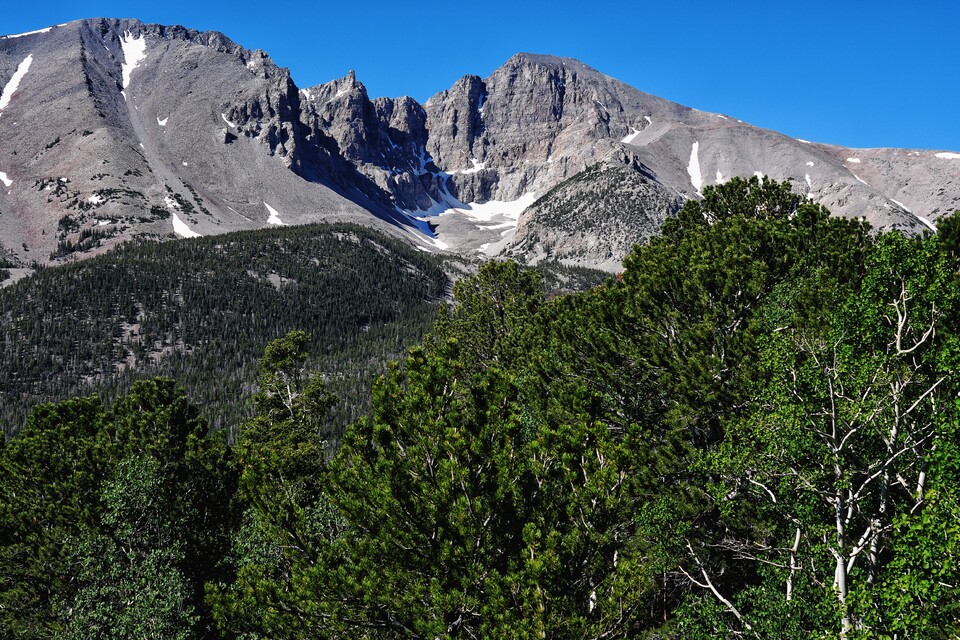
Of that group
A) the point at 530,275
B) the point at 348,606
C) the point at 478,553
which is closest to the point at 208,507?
the point at 348,606

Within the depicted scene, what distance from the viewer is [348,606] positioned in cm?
949

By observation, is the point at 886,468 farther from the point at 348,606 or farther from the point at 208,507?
the point at 208,507

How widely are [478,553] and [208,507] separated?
13.1m

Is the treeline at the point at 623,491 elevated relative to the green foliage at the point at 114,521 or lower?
elevated

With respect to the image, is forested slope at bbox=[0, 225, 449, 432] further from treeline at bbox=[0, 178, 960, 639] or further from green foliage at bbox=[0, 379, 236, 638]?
treeline at bbox=[0, 178, 960, 639]

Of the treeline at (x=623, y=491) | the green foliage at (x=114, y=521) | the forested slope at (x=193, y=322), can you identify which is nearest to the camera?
the treeline at (x=623, y=491)

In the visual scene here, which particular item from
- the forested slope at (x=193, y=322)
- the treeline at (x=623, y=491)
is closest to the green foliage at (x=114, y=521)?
the treeline at (x=623, y=491)

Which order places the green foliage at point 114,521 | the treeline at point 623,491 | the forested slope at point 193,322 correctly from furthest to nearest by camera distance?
the forested slope at point 193,322, the green foliage at point 114,521, the treeline at point 623,491

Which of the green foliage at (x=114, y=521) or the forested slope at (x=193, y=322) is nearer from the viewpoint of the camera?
the green foliage at (x=114, y=521)

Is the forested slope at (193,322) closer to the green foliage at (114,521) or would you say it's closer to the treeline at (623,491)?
the green foliage at (114,521)

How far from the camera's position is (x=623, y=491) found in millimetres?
8859

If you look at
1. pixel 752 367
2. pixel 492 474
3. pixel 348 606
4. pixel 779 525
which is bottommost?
pixel 348 606

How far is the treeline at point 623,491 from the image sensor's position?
28.2 feet

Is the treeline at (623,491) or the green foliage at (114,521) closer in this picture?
the treeline at (623,491)
